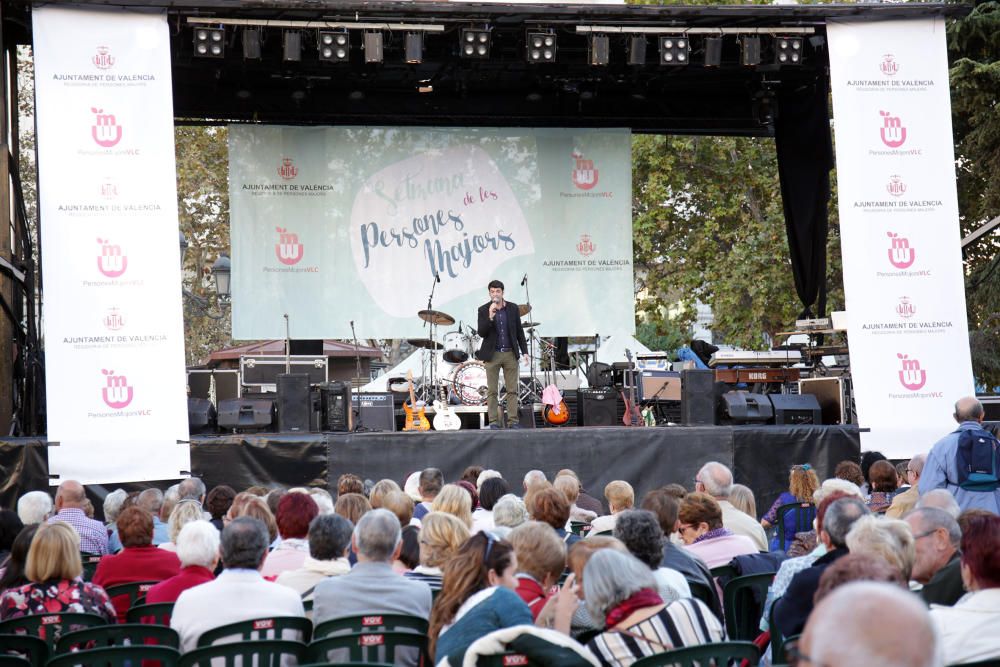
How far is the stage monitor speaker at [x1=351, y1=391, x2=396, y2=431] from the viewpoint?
1266 centimetres

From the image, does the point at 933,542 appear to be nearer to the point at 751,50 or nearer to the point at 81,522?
the point at 81,522

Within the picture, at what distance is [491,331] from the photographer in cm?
1238

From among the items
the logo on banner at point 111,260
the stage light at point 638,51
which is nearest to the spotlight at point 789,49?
the stage light at point 638,51

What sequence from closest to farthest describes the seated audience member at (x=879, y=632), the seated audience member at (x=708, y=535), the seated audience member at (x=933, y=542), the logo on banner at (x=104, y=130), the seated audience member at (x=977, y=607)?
the seated audience member at (x=879, y=632), the seated audience member at (x=977, y=607), the seated audience member at (x=933, y=542), the seated audience member at (x=708, y=535), the logo on banner at (x=104, y=130)

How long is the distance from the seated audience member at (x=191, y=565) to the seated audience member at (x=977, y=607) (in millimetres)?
2827

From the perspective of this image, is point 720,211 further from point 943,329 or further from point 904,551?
point 904,551

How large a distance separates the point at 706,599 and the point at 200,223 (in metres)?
25.6

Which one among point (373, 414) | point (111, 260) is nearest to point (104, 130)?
point (111, 260)

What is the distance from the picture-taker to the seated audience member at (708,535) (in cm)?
567

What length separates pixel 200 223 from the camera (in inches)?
1139

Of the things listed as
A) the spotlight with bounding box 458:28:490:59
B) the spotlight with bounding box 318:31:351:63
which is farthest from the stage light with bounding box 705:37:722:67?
the spotlight with bounding box 318:31:351:63

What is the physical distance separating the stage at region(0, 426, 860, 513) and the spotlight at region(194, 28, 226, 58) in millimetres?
3665

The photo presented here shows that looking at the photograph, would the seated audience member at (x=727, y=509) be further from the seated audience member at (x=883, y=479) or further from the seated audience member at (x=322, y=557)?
the seated audience member at (x=322, y=557)

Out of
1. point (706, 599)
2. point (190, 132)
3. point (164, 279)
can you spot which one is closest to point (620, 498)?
point (706, 599)
